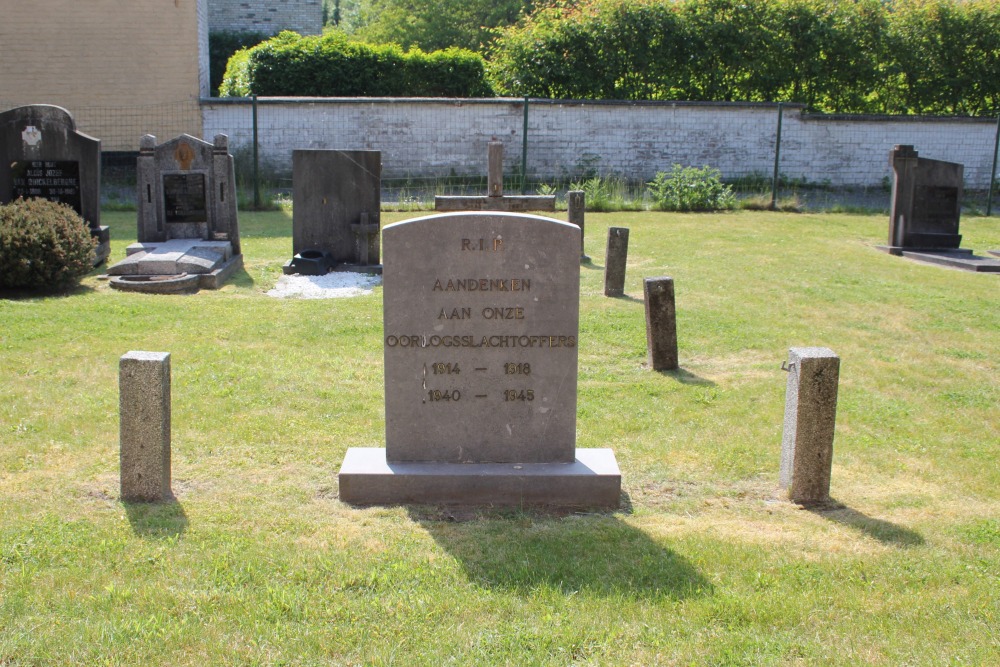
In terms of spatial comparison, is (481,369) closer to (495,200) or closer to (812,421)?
(812,421)

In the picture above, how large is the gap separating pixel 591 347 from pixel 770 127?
1671cm

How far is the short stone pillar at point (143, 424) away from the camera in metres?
5.09

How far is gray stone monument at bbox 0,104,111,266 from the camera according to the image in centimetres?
1284

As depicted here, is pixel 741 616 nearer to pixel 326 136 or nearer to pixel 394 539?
pixel 394 539

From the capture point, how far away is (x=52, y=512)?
5.03m

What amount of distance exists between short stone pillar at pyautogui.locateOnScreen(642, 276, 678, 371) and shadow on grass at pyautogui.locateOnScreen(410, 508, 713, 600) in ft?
10.7

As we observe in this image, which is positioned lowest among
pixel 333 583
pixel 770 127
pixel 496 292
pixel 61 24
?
pixel 333 583

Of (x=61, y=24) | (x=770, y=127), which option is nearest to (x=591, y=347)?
(x=770, y=127)

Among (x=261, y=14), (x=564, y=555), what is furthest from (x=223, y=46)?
(x=564, y=555)

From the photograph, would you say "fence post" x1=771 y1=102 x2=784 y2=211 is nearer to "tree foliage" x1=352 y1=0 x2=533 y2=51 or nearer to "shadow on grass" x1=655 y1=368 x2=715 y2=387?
"shadow on grass" x1=655 y1=368 x2=715 y2=387

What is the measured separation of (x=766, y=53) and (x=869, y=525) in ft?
77.0

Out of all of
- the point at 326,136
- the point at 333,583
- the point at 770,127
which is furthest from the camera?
the point at 770,127

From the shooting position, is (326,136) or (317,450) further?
(326,136)

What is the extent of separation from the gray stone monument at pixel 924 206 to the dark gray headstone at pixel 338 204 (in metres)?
8.37
